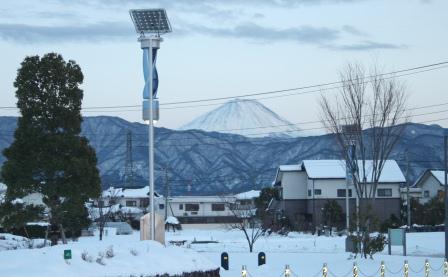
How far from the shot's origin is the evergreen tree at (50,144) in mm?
31469

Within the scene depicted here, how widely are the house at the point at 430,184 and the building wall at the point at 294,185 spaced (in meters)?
13.9

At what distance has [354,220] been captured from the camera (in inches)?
1313

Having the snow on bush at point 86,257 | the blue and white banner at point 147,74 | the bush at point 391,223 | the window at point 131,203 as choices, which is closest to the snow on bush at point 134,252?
the snow on bush at point 86,257

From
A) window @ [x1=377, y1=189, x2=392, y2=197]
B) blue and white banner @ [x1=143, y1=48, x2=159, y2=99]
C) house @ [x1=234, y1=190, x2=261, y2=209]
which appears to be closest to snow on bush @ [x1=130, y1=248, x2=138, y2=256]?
blue and white banner @ [x1=143, y1=48, x2=159, y2=99]

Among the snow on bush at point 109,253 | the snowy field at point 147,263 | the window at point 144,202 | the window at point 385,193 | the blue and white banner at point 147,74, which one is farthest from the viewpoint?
the window at point 144,202

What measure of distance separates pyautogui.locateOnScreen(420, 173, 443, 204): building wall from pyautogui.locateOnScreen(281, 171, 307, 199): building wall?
14141 millimetres

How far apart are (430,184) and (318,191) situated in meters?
16.0

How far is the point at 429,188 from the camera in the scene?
83312 mm

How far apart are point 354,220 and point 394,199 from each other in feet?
136

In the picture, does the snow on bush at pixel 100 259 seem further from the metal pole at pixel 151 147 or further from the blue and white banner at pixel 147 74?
the blue and white banner at pixel 147 74

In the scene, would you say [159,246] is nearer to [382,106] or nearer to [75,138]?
[75,138]

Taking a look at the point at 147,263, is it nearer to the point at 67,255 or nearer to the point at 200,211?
the point at 67,255

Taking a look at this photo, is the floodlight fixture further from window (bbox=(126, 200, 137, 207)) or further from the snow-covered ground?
window (bbox=(126, 200, 137, 207))

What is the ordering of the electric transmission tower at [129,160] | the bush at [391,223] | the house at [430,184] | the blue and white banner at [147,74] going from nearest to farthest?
the blue and white banner at [147,74] → the bush at [391,223] → the house at [430,184] → the electric transmission tower at [129,160]
